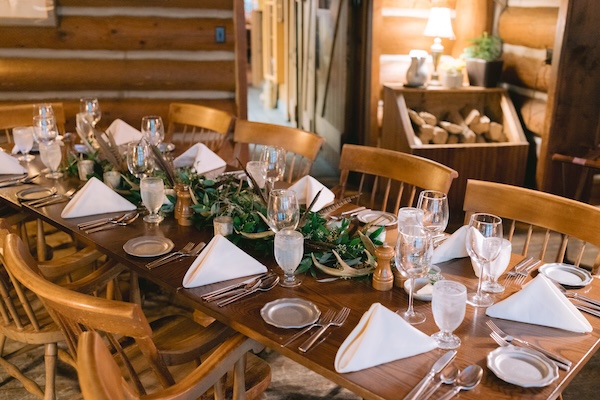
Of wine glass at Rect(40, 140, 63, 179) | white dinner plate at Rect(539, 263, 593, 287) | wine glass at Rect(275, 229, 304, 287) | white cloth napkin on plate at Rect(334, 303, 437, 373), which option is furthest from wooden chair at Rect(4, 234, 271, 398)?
wine glass at Rect(40, 140, 63, 179)

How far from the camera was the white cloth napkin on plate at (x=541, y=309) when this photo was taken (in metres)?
1.43

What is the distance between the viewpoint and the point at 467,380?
122 cm

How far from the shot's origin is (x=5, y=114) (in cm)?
335

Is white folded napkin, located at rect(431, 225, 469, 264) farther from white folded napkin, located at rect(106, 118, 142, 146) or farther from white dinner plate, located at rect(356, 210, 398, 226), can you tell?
white folded napkin, located at rect(106, 118, 142, 146)

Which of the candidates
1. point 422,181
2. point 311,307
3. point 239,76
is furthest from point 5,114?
point 311,307

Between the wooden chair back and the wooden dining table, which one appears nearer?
the wooden dining table

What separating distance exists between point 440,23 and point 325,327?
3385mm

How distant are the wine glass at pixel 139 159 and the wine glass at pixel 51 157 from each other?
1.65 feet

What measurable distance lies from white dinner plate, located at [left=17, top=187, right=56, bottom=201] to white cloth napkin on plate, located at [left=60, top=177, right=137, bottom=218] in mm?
234

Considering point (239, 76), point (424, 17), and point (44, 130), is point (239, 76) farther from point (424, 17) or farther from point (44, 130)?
point (44, 130)

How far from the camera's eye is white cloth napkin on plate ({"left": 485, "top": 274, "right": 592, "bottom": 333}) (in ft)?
4.69

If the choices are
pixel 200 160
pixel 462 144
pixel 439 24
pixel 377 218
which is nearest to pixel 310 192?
pixel 377 218

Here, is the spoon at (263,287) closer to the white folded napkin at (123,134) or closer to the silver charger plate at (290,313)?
the silver charger plate at (290,313)

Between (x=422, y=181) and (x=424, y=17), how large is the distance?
2685 mm
